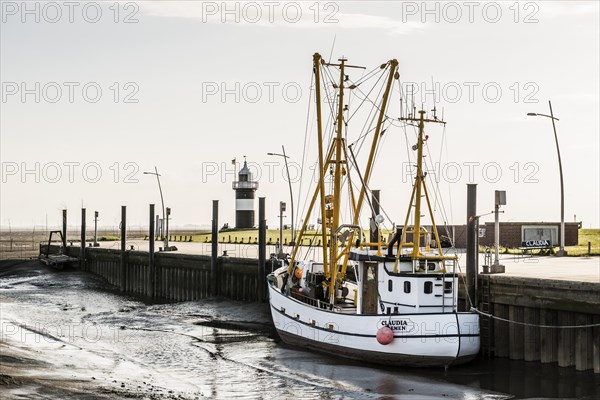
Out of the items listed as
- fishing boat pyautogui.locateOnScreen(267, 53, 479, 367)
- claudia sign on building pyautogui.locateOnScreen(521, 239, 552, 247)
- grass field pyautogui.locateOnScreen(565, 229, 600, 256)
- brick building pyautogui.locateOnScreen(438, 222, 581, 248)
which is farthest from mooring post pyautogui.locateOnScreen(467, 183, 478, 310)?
brick building pyautogui.locateOnScreen(438, 222, 581, 248)

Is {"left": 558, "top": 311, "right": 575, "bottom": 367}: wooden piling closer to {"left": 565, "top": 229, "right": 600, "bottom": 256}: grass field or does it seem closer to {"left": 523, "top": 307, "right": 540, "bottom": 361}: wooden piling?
{"left": 523, "top": 307, "right": 540, "bottom": 361}: wooden piling

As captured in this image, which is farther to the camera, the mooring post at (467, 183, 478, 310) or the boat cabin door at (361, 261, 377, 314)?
the boat cabin door at (361, 261, 377, 314)

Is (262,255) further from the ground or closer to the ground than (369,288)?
further from the ground

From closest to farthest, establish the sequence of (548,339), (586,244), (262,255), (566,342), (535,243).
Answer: (566,342) < (548,339) < (262,255) < (535,243) < (586,244)

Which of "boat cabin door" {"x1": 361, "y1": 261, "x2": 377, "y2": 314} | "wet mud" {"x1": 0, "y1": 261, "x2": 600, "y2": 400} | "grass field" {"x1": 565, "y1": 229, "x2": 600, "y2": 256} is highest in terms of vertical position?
"grass field" {"x1": 565, "y1": 229, "x2": 600, "y2": 256}

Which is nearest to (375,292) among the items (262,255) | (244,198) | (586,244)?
(262,255)

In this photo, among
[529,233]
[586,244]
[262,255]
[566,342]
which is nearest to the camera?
[566,342]

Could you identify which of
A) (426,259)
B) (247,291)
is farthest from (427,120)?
(247,291)

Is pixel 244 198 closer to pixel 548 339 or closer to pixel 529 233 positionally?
pixel 529 233

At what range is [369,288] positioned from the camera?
29469 mm

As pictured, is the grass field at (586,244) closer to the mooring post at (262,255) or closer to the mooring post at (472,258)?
the mooring post at (262,255)

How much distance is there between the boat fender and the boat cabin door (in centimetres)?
171

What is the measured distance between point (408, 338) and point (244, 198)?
77.8 m

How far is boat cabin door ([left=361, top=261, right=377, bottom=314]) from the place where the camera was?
29241 millimetres
